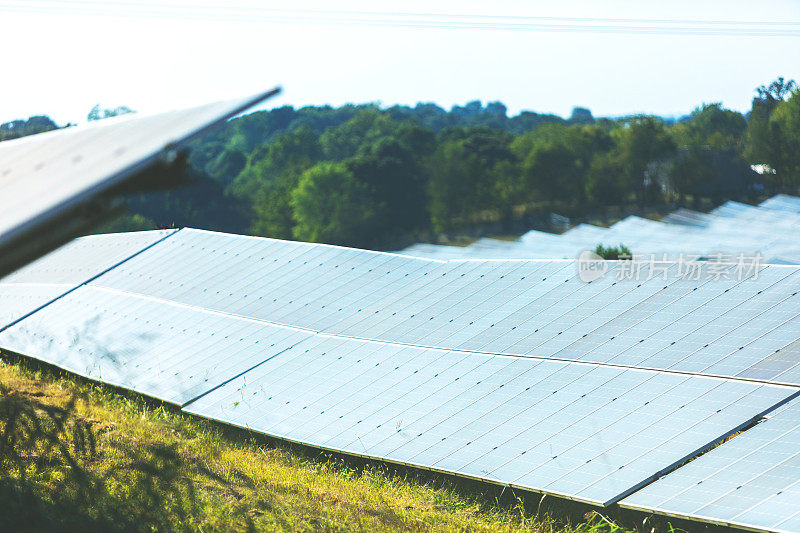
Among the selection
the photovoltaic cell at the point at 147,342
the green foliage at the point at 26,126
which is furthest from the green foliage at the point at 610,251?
the green foliage at the point at 26,126

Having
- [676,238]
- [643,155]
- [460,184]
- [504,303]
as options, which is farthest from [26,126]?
[504,303]

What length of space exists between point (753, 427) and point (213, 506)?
25.5 feet

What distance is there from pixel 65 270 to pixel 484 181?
233ft

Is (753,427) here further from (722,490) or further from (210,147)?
(210,147)

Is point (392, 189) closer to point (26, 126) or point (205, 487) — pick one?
point (26, 126)

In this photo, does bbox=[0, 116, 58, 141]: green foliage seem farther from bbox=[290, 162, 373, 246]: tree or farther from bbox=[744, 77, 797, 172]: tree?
bbox=[744, 77, 797, 172]: tree

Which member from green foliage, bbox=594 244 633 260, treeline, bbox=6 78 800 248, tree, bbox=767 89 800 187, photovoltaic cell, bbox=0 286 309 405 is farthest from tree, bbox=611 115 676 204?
photovoltaic cell, bbox=0 286 309 405

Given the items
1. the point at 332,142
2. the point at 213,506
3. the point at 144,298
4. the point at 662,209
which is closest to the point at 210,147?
the point at 332,142

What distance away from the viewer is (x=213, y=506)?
12.2m

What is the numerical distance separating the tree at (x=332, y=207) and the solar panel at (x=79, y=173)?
7349 centimetres

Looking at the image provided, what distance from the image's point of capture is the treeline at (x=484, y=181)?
293ft

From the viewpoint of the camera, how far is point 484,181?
93125 millimetres

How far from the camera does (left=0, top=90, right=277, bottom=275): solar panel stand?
27.5ft

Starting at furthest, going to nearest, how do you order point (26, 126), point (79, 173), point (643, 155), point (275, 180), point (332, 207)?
point (275, 180) < point (643, 155) < point (332, 207) < point (26, 126) < point (79, 173)
